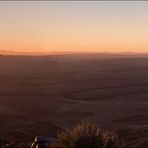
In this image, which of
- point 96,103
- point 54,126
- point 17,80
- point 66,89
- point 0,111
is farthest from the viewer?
point 17,80

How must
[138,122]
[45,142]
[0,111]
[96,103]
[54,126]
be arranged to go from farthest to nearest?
[96,103], [0,111], [138,122], [54,126], [45,142]

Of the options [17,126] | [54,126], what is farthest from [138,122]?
[17,126]

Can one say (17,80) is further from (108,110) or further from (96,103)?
(108,110)

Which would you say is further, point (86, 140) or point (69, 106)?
A: point (69, 106)

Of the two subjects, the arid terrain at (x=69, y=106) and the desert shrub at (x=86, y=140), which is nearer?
the desert shrub at (x=86, y=140)

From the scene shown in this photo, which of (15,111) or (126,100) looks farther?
(126,100)

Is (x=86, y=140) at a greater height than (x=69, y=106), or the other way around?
(x=69, y=106)

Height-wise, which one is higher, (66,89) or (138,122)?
(66,89)

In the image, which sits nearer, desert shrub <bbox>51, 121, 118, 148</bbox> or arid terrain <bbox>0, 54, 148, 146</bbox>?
desert shrub <bbox>51, 121, 118, 148</bbox>

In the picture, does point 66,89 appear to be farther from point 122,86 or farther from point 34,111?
point 34,111
